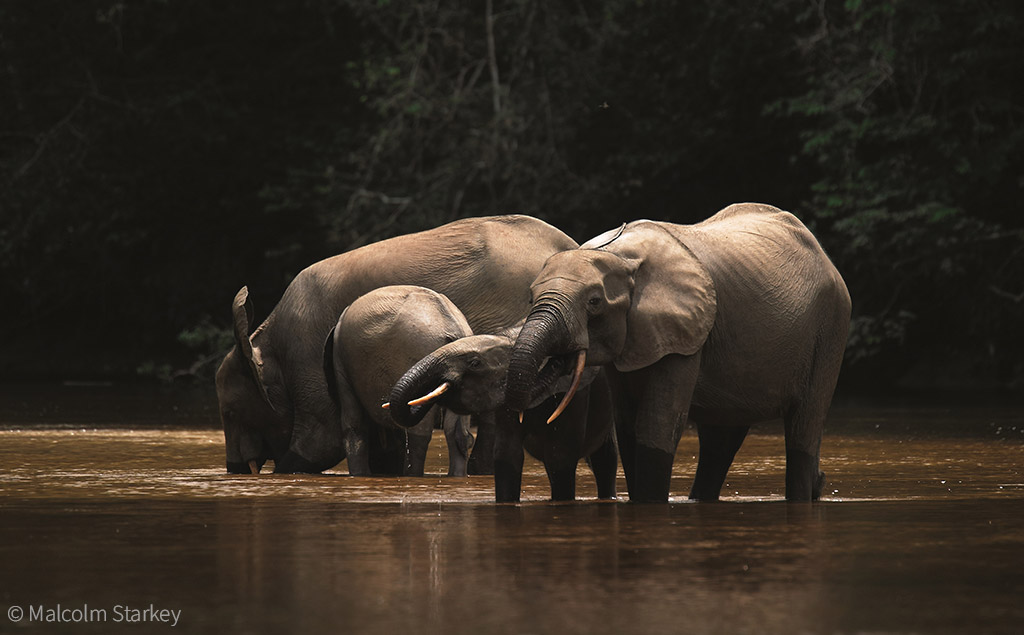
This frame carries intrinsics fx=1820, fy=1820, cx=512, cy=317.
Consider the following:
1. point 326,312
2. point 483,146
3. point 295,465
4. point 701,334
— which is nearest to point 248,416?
point 295,465

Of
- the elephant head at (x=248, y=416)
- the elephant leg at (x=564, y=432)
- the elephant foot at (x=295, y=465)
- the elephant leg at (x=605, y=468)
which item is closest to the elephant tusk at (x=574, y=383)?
the elephant leg at (x=564, y=432)

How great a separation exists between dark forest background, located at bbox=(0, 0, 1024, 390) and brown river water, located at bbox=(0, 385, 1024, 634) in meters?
14.2

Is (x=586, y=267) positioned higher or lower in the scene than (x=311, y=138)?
lower

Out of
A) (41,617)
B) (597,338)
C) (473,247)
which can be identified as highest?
(473,247)

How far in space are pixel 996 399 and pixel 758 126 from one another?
7.96 meters

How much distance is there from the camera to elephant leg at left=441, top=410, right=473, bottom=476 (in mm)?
11648

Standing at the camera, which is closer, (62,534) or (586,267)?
(62,534)

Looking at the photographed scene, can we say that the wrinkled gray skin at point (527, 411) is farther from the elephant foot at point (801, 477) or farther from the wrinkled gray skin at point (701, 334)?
the elephant foot at point (801, 477)

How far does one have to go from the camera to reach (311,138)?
108 ft

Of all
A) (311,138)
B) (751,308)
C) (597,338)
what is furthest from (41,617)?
(311,138)

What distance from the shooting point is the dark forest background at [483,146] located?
81.9 ft

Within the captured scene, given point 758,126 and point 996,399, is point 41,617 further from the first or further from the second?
point 758,126

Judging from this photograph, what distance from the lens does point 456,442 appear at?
38.3ft

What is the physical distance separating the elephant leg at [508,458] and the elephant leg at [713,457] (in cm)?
116
